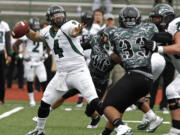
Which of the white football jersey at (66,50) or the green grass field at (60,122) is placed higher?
the white football jersey at (66,50)

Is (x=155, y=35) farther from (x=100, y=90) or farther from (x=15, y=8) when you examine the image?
(x=15, y=8)

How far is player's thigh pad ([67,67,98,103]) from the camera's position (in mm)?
6453

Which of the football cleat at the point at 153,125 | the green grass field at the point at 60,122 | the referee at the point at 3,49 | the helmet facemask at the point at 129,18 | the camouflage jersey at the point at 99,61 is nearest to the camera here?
the helmet facemask at the point at 129,18

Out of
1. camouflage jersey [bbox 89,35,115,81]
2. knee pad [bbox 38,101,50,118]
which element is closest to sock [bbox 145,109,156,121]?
camouflage jersey [bbox 89,35,115,81]

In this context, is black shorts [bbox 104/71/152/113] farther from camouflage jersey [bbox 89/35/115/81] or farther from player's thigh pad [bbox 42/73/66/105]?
camouflage jersey [bbox 89/35/115/81]

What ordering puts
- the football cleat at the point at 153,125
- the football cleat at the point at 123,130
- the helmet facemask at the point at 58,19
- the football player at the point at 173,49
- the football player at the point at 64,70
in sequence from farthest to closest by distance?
1. the football cleat at the point at 153,125
2. the helmet facemask at the point at 58,19
3. the football player at the point at 64,70
4. the football player at the point at 173,49
5. the football cleat at the point at 123,130

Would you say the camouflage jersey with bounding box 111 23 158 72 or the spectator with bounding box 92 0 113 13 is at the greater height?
the camouflage jersey with bounding box 111 23 158 72

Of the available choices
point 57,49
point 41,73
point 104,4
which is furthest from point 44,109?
point 104,4

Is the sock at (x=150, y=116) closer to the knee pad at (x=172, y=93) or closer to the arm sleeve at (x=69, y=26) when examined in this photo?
the knee pad at (x=172, y=93)

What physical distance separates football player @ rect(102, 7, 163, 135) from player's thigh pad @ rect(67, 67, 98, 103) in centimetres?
70

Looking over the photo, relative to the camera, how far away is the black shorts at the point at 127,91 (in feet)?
18.1

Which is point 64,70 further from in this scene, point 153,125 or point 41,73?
point 41,73

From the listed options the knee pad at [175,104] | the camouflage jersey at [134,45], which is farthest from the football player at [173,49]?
the camouflage jersey at [134,45]

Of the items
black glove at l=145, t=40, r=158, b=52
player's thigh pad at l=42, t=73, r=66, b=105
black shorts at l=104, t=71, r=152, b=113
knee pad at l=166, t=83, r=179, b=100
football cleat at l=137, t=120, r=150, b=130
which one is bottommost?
football cleat at l=137, t=120, r=150, b=130
